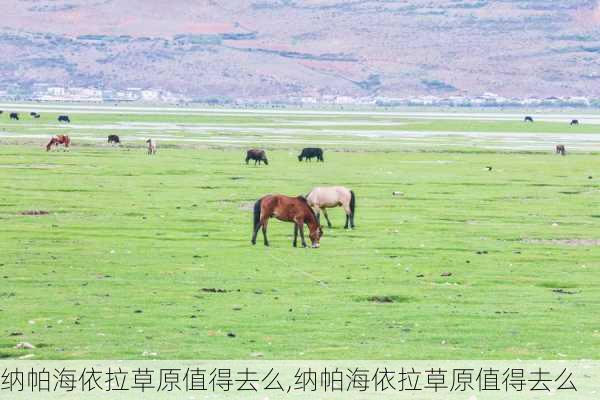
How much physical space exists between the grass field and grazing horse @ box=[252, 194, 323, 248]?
47cm

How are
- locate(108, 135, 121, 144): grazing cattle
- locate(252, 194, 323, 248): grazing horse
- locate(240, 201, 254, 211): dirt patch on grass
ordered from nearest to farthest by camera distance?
locate(252, 194, 323, 248): grazing horse < locate(240, 201, 254, 211): dirt patch on grass < locate(108, 135, 121, 144): grazing cattle

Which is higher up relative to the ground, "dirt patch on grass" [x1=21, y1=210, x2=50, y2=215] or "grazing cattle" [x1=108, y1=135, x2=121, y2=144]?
"grazing cattle" [x1=108, y1=135, x2=121, y2=144]

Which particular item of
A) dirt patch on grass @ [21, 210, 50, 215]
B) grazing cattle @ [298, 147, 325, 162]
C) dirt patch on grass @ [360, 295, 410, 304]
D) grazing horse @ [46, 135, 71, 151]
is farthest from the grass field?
grazing horse @ [46, 135, 71, 151]

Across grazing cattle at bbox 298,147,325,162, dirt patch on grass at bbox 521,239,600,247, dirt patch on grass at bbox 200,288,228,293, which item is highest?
grazing cattle at bbox 298,147,325,162

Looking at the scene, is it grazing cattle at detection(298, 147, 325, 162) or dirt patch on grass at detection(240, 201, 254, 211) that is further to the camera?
grazing cattle at detection(298, 147, 325, 162)

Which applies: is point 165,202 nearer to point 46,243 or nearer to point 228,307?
point 46,243

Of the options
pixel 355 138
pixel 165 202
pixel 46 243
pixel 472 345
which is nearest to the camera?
pixel 472 345

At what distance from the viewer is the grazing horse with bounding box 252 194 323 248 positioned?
95.6 feet

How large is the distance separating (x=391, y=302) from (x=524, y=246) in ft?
28.4

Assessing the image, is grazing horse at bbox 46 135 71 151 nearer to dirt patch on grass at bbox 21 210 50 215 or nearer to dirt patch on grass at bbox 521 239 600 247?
dirt patch on grass at bbox 21 210 50 215

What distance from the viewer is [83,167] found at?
2224 inches

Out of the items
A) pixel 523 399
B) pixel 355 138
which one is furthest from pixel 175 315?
pixel 355 138

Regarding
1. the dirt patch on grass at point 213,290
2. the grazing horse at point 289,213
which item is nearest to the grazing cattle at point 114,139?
the grazing horse at point 289,213

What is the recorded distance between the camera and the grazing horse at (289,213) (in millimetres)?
29141
